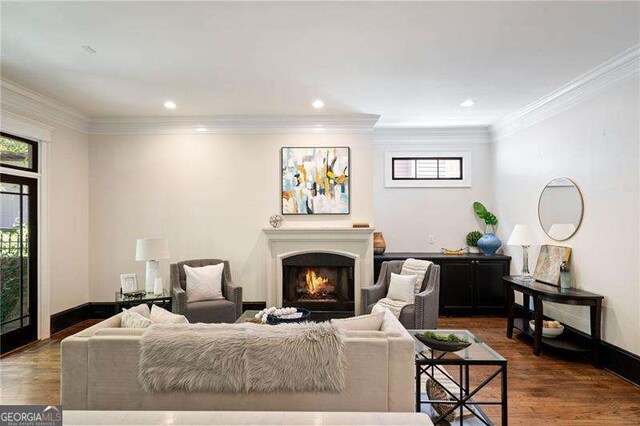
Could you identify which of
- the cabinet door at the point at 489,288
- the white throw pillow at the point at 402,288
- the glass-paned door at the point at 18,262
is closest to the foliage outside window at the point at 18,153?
the glass-paned door at the point at 18,262

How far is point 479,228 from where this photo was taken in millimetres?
5770

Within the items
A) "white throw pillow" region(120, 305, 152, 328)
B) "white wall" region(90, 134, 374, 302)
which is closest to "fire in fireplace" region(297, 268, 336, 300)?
"white wall" region(90, 134, 374, 302)

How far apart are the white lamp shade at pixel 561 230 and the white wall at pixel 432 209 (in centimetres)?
156

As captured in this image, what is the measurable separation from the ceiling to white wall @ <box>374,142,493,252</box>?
134 centimetres

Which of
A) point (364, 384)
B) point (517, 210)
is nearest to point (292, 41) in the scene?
point (364, 384)

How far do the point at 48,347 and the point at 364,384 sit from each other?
156 inches

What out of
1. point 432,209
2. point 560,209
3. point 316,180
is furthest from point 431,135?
point 560,209

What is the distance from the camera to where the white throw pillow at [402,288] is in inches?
162

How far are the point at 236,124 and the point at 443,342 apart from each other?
161 inches

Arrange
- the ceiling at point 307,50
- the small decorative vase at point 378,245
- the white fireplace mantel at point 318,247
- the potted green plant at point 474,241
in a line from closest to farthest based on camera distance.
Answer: the ceiling at point 307,50 < the white fireplace mantel at point 318,247 < the small decorative vase at point 378,245 < the potted green plant at point 474,241

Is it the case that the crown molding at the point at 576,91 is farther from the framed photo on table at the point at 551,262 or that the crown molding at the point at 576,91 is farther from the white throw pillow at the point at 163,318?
the white throw pillow at the point at 163,318

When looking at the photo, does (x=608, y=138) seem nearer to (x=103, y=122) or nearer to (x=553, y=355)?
(x=553, y=355)

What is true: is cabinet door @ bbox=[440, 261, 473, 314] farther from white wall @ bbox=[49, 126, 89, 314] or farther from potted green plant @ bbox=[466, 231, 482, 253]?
white wall @ bbox=[49, 126, 89, 314]

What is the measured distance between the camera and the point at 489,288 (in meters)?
5.19
